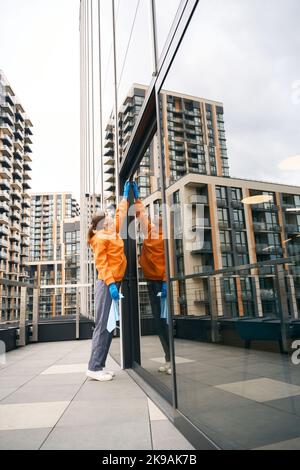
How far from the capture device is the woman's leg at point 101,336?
310 centimetres

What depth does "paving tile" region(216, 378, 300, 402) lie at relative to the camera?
958 mm

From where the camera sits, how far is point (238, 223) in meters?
1.13

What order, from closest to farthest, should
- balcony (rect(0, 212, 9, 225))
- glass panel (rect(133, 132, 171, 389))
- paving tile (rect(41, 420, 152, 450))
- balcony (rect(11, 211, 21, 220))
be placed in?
paving tile (rect(41, 420, 152, 450)) → glass panel (rect(133, 132, 171, 389)) → balcony (rect(0, 212, 9, 225)) → balcony (rect(11, 211, 21, 220))

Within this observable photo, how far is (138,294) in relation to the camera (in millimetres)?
3674

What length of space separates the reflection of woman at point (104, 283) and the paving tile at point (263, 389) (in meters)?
2.03

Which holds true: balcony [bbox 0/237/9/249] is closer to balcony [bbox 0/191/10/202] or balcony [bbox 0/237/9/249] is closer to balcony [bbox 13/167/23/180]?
balcony [bbox 0/191/10/202]

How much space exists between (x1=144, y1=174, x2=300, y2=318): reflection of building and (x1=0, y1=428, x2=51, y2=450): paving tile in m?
0.98

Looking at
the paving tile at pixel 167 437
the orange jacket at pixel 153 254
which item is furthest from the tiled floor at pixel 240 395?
the orange jacket at pixel 153 254

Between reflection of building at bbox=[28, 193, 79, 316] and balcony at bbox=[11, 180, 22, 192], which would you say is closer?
balcony at bbox=[11, 180, 22, 192]

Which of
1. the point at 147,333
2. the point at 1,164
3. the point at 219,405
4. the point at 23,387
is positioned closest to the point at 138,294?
the point at 147,333

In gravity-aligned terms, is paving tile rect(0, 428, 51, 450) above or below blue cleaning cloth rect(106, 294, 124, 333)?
below

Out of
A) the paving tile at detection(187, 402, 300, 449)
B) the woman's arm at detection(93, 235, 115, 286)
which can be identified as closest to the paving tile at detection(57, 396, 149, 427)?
the paving tile at detection(187, 402, 300, 449)

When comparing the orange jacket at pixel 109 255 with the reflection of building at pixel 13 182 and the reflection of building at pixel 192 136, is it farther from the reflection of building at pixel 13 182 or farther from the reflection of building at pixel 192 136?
the reflection of building at pixel 13 182
